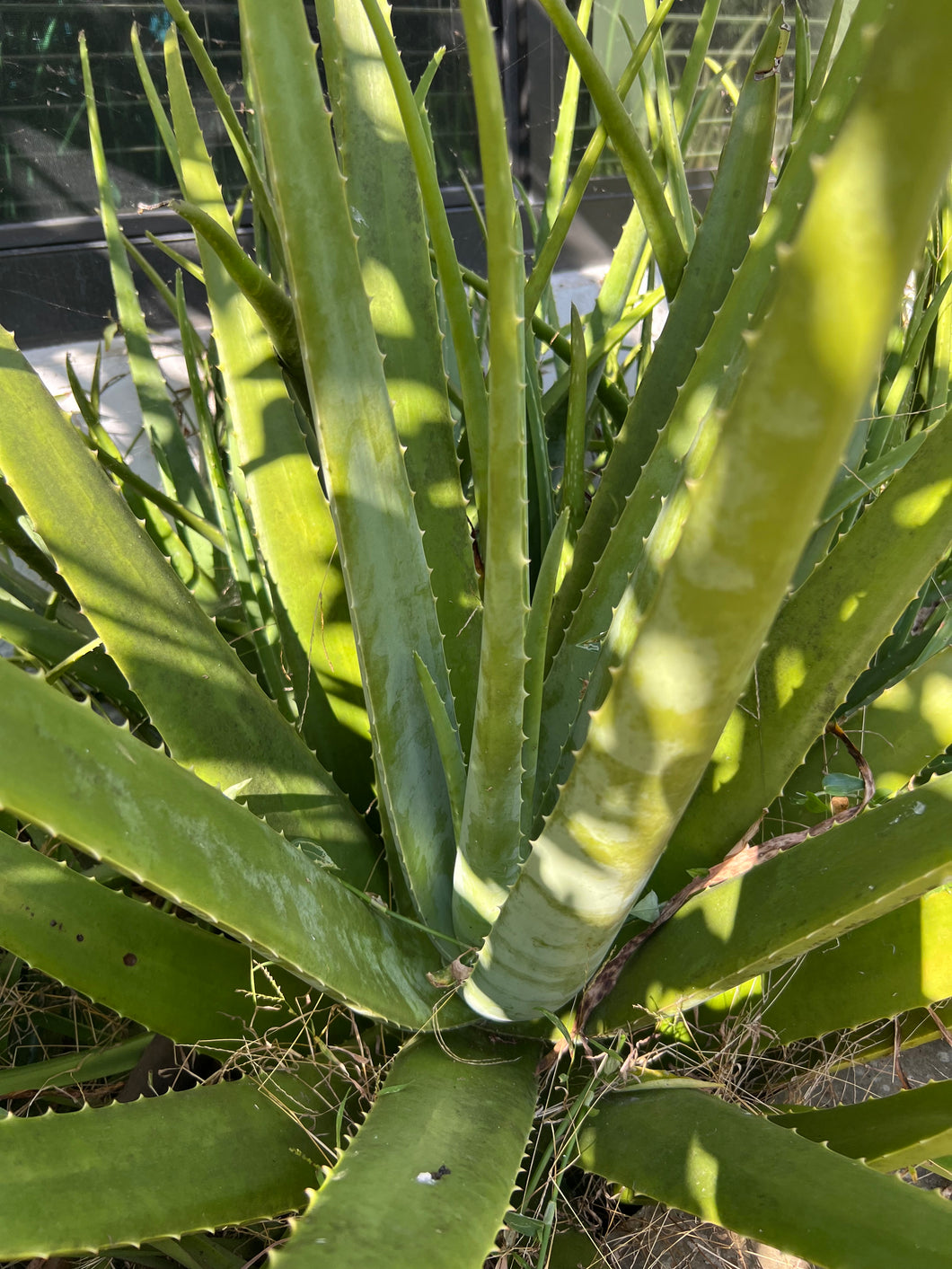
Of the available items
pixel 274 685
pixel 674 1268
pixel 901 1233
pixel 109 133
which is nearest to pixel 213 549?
pixel 274 685

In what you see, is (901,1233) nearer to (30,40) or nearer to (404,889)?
(404,889)

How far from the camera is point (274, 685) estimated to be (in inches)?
30.6

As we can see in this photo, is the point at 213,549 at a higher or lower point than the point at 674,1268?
higher

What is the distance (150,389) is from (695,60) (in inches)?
24.7

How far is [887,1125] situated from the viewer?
0.53 meters

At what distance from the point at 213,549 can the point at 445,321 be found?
437 mm

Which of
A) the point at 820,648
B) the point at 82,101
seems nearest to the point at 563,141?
the point at 820,648

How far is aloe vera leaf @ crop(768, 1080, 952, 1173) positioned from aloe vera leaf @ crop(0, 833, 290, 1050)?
1.13 ft

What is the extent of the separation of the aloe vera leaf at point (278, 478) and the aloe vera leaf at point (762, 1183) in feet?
1.15

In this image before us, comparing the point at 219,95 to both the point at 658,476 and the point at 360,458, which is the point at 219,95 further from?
the point at 658,476

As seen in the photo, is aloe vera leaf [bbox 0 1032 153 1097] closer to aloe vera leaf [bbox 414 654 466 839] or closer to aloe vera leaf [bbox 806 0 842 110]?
aloe vera leaf [bbox 414 654 466 839]

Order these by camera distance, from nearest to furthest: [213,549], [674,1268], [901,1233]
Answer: [901,1233] < [674,1268] < [213,549]

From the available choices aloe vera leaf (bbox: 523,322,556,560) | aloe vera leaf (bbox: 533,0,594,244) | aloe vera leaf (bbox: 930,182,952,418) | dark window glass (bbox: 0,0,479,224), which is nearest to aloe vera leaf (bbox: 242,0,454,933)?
aloe vera leaf (bbox: 523,322,556,560)

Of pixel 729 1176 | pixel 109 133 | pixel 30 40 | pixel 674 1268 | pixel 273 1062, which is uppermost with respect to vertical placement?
pixel 30 40
